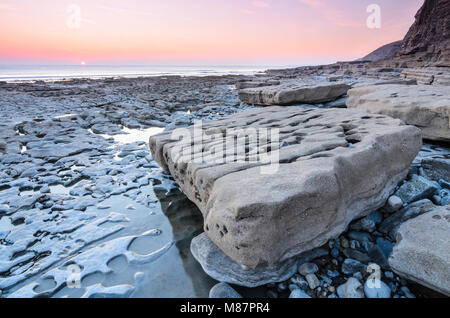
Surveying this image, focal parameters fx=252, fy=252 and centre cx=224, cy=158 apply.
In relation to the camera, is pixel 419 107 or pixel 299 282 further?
pixel 419 107

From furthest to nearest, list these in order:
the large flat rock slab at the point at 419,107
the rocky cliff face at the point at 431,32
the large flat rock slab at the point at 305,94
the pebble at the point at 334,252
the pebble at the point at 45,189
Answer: the rocky cliff face at the point at 431,32 → the large flat rock slab at the point at 305,94 → the large flat rock slab at the point at 419,107 → the pebble at the point at 45,189 → the pebble at the point at 334,252

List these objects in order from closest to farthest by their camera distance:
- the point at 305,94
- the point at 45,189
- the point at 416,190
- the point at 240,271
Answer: the point at 240,271 < the point at 416,190 < the point at 45,189 < the point at 305,94

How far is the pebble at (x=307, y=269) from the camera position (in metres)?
1.70

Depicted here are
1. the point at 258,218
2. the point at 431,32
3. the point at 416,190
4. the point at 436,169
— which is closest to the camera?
the point at 258,218

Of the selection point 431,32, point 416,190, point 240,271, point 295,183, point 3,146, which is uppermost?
point 431,32

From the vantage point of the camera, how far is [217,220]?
5.35 ft

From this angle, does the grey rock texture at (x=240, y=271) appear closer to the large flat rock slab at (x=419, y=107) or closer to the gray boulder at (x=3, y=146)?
the large flat rock slab at (x=419, y=107)

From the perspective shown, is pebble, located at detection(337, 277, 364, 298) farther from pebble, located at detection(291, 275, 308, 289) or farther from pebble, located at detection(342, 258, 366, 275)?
pebble, located at detection(291, 275, 308, 289)

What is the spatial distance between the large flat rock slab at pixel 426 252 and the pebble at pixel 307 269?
0.48 m

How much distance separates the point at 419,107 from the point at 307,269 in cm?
316

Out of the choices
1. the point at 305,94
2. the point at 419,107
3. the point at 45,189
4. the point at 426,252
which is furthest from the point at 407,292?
the point at 305,94

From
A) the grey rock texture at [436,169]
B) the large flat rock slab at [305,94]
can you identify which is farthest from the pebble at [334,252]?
the large flat rock slab at [305,94]

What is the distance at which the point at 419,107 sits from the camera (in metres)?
3.51

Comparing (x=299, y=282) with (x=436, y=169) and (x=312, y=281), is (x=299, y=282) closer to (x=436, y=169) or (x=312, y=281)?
(x=312, y=281)
